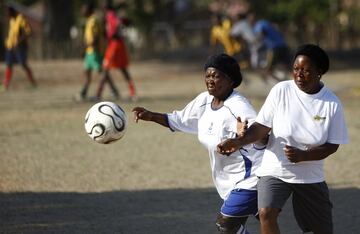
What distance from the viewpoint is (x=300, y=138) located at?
486 centimetres

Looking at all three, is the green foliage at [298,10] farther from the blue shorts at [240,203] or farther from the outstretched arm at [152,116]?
the blue shorts at [240,203]

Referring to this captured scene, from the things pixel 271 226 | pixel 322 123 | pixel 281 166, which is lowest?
pixel 271 226

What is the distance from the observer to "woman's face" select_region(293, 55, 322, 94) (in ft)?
16.1

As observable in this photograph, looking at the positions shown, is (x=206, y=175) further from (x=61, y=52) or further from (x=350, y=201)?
(x=61, y=52)

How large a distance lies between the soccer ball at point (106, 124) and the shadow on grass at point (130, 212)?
95cm

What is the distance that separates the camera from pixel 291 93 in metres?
4.92

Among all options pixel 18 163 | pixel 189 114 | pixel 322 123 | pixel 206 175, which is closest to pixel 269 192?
pixel 322 123

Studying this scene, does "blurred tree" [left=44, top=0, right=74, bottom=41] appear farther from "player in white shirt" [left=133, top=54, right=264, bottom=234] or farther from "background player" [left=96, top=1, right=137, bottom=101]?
"player in white shirt" [left=133, top=54, right=264, bottom=234]

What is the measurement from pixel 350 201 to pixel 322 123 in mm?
2932

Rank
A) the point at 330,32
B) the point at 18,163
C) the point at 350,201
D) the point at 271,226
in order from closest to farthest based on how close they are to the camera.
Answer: the point at 271,226 < the point at 350,201 < the point at 18,163 < the point at 330,32

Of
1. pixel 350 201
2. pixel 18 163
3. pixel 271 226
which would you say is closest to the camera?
pixel 271 226

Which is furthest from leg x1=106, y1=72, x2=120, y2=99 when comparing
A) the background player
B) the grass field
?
the grass field

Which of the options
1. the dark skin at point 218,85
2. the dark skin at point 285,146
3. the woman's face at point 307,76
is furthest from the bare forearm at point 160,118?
the woman's face at point 307,76

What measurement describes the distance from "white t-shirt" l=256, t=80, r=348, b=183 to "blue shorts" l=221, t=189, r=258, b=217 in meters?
0.24
